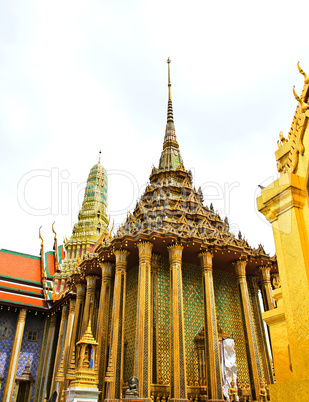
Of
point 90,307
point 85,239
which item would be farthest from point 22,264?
point 90,307

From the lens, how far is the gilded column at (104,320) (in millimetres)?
15272

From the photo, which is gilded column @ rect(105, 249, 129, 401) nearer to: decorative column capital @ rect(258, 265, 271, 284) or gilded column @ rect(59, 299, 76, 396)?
gilded column @ rect(59, 299, 76, 396)

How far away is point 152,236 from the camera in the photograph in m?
15.9

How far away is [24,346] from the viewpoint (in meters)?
25.0

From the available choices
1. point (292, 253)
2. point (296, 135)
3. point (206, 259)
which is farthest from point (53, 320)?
point (296, 135)

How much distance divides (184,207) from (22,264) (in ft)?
54.9

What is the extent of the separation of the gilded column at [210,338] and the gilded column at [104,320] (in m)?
4.55

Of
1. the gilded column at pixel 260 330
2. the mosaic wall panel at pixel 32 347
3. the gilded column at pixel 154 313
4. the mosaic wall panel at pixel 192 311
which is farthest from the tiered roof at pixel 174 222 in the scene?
the mosaic wall panel at pixel 32 347

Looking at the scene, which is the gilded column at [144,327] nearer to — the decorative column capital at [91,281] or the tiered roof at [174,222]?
the tiered roof at [174,222]

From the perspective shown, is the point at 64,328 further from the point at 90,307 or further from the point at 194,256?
the point at 194,256

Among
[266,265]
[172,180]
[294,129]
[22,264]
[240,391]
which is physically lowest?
[240,391]

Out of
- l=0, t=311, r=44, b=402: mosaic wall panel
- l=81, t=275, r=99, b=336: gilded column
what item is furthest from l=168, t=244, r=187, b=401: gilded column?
l=0, t=311, r=44, b=402: mosaic wall panel

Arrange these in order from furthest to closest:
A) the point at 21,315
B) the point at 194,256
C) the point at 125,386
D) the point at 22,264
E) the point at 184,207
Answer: the point at 22,264 < the point at 21,315 < the point at 184,207 < the point at 194,256 < the point at 125,386

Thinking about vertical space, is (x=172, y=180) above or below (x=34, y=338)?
above
